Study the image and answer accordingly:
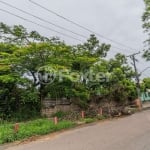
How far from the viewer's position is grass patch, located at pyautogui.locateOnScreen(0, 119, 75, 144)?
14.0 m

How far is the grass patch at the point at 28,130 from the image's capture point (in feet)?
45.9

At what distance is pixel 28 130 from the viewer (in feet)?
50.7

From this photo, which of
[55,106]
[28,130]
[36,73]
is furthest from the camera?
[55,106]

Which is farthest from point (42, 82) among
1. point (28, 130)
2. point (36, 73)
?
point (28, 130)

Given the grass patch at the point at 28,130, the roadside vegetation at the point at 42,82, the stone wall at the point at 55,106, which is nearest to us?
the grass patch at the point at 28,130

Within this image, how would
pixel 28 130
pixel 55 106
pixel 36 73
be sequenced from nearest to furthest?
pixel 28 130, pixel 36 73, pixel 55 106

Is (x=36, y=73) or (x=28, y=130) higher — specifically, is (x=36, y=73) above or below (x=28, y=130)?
above

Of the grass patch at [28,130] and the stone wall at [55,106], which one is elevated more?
the stone wall at [55,106]

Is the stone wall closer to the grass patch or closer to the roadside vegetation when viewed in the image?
the roadside vegetation

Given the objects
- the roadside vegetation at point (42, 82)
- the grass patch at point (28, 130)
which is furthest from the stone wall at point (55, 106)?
the grass patch at point (28, 130)

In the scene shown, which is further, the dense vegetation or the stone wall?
the stone wall

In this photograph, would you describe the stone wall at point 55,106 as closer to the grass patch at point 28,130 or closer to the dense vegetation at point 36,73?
the dense vegetation at point 36,73

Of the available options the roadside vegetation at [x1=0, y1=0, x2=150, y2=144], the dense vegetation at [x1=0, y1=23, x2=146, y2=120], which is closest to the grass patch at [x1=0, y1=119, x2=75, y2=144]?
the roadside vegetation at [x1=0, y1=0, x2=150, y2=144]

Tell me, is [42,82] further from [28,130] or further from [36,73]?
[28,130]
